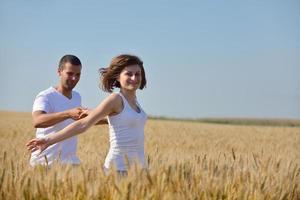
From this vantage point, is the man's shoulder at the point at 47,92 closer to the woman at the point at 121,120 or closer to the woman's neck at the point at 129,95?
the woman at the point at 121,120

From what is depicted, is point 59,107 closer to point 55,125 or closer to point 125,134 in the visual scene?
point 55,125

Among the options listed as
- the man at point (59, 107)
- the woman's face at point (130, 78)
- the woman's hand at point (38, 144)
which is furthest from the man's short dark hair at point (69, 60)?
the woman's hand at point (38, 144)

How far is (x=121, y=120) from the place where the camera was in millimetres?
2824

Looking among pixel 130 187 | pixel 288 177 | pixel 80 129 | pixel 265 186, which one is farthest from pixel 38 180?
pixel 288 177

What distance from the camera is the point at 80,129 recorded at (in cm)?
276

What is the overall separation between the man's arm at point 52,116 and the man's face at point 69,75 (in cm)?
29

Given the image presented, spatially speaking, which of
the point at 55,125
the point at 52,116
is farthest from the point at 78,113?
the point at 55,125

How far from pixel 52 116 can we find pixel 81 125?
0.58 meters

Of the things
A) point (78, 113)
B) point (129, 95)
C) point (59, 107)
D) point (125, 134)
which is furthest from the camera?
point (59, 107)

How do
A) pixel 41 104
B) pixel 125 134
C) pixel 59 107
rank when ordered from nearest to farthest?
pixel 125 134 → pixel 41 104 → pixel 59 107

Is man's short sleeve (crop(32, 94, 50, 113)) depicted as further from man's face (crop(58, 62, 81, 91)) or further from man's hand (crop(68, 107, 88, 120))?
man's hand (crop(68, 107, 88, 120))

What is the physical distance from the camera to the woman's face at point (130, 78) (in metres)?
2.88

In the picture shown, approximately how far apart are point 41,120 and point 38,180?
118 centimetres

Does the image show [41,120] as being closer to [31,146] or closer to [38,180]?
[31,146]
